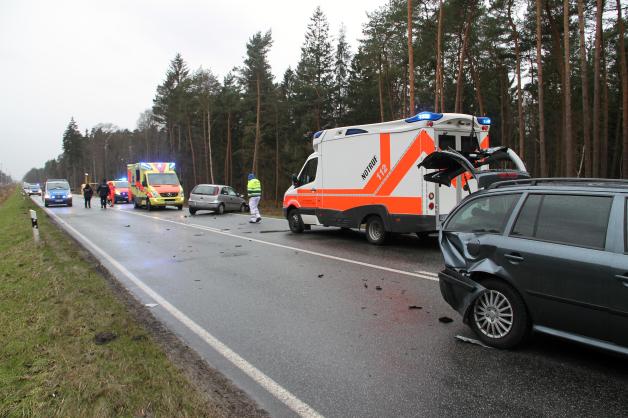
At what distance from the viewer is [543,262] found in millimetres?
3938

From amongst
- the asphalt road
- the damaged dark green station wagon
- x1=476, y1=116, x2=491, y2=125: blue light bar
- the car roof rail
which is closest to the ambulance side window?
the asphalt road

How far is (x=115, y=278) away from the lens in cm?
794

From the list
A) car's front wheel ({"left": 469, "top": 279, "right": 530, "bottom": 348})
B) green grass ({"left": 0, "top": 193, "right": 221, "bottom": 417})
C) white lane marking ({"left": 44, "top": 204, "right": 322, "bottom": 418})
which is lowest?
white lane marking ({"left": 44, "top": 204, "right": 322, "bottom": 418})

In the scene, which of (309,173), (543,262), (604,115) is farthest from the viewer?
(604,115)

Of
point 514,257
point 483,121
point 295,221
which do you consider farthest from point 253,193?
point 514,257

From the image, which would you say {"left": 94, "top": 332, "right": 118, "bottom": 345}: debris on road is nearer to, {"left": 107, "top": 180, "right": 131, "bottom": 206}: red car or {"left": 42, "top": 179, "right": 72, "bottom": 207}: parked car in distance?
{"left": 42, "top": 179, "right": 72, "bottom": 207}: parked car in distance

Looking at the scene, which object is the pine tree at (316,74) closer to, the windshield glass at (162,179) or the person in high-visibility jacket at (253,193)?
the windshield glass at (162,179)

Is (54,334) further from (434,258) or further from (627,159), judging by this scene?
(627,159)

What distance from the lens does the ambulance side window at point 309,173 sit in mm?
12812

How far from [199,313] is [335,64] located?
118 feet

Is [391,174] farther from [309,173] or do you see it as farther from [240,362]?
[240,362]

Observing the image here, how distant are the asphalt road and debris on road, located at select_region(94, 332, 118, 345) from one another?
68 cm

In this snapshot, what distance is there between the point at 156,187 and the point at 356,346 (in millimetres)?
23861

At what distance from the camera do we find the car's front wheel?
164 inches
